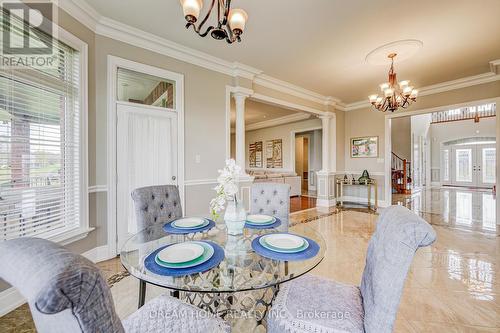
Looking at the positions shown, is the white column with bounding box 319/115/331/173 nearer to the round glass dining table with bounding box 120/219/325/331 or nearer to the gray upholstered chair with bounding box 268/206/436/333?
the round glass dining table with bounding box 120/219/325/331

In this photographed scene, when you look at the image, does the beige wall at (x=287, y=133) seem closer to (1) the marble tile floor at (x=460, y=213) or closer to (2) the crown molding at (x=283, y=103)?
(2) the crown molding at (x=283, y=103)

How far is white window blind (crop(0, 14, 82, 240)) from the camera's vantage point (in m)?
1.78

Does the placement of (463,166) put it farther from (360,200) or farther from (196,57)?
(196,57)

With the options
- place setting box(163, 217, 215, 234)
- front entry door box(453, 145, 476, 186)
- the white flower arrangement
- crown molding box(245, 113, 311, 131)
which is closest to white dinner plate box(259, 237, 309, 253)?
the white flower arrangement

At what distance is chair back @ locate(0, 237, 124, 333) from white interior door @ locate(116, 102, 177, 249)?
2289mm

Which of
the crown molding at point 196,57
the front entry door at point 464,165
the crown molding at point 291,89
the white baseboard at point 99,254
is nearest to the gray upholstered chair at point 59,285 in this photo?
the white baseboard at point 99,254

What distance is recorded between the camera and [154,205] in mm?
1948

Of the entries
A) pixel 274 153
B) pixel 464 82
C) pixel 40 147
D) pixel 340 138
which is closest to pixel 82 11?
pixel 40 147

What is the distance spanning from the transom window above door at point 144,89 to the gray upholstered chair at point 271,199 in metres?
1.82

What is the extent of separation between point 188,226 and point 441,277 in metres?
2.57

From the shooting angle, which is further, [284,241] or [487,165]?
[487,165]

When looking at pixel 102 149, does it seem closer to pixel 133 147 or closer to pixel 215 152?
pixel 133 147

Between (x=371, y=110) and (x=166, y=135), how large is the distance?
5.21 meters

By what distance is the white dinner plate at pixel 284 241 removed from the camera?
50.0 inches
